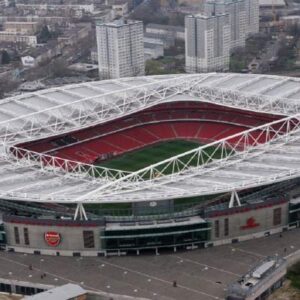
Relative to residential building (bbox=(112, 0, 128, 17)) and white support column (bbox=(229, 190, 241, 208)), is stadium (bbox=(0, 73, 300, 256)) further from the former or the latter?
residential building (bbox=(112, 0, 128, 17))

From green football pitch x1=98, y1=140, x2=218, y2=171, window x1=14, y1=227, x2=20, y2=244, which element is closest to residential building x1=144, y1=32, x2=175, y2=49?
green football pitch x1=98, y1=140, x2=218, y2=171

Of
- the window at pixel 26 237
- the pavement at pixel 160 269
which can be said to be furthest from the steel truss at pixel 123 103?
the pavement at pixel 160 269

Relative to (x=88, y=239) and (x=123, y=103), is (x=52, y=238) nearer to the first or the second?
(x=88, y=239)

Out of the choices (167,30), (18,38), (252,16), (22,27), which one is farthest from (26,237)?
(22,27)

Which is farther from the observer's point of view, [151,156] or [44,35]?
[44,35]

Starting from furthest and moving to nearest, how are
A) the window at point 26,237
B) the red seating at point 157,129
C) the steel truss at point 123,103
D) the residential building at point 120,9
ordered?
the residential building at point 120,9 → the red seating at point 157,129 → the steel truss at point 123,103 → the window at point 26,237

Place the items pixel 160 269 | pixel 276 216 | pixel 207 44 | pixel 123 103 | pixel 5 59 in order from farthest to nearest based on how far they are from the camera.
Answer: pixel 5 59 < pixel 207 44 < pixel 123 103 < pixel 276 216 < pixel 160 269

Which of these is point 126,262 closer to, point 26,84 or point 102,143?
point 102,143

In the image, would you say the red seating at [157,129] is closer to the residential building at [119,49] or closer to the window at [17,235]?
the window at [17,235]
